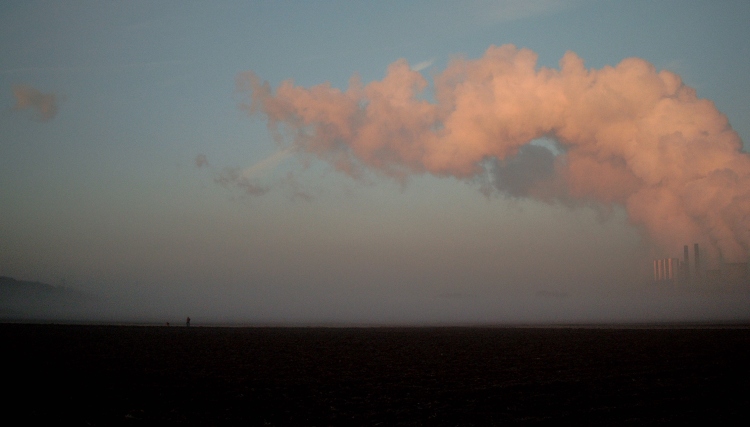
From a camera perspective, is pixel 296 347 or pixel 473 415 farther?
pixel 296 347

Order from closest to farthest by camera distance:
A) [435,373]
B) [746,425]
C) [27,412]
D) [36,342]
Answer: [746,425] < [27,412] < [435,373] < [36,342]

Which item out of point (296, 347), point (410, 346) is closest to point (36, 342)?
point (296, 347)

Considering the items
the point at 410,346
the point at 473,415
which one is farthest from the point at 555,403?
the point at 410,346

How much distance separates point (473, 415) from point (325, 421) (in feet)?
15.0

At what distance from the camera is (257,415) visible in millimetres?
17109

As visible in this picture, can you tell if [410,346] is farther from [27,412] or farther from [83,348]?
[27,412]

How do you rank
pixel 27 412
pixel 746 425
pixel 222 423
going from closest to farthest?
pixel 746 425, pixel 222 423, pixel 27 412

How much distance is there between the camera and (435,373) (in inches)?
1005

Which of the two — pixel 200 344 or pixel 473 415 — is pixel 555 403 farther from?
pixel 200 344

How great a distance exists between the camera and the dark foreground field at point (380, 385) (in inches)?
659

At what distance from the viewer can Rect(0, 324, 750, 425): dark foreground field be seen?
1673 cm

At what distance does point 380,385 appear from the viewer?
22250 millimetres

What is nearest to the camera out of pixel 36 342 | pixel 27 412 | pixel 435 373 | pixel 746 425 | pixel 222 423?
pixel 746 425

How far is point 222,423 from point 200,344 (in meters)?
28.6
